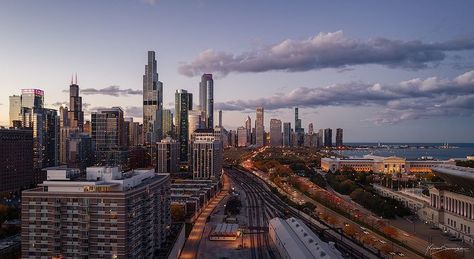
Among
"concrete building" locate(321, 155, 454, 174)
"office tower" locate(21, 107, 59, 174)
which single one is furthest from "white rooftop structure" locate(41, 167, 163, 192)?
"concrete building" locate(321, 155, 454, 174)

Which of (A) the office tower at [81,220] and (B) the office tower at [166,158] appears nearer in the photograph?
(A) the office tower at [81,220]

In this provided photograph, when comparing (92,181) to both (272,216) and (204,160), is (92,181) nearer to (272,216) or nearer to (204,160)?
(272,216)

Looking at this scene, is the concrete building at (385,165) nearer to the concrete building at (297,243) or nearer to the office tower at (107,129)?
the office tower at (107,129)

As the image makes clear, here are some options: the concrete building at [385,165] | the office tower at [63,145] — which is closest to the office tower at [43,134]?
the office tower at [63,145]

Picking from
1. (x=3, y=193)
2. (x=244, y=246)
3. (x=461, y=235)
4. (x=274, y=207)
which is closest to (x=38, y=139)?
(x=3, y=193)

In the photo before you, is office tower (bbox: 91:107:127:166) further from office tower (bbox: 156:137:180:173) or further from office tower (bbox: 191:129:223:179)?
office tower (bbox: 191:129:223:179)

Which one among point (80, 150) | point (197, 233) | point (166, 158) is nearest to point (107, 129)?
point (80, 150)
